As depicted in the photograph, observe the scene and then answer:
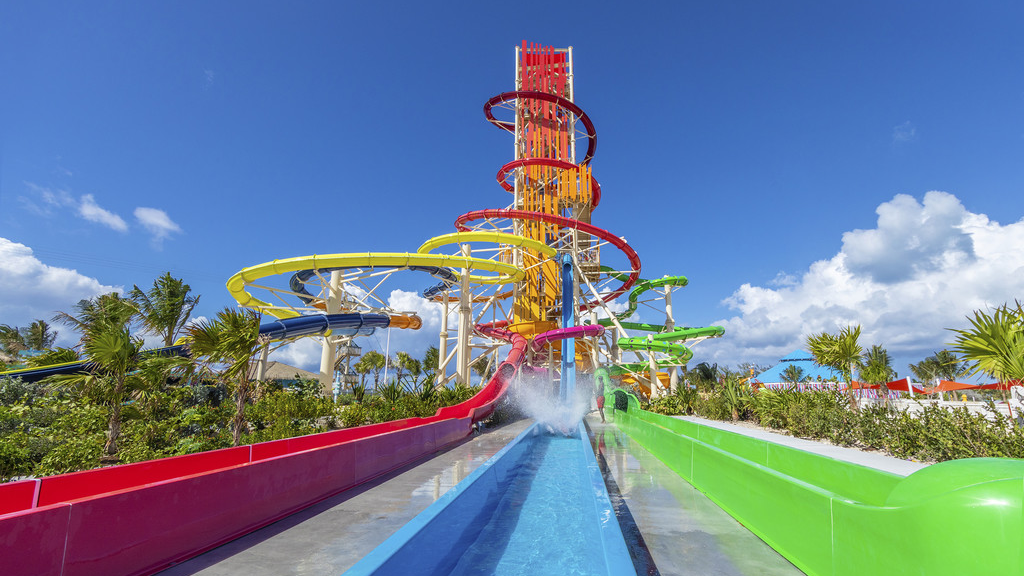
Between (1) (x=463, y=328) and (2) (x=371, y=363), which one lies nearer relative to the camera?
(1) (x=463, y=328)

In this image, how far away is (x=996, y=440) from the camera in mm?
5727

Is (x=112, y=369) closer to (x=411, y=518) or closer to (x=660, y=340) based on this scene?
(x=411, y=518)

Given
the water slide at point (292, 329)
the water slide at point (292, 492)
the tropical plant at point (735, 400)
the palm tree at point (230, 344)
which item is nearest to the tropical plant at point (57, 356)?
the water slide at point (292, 329)

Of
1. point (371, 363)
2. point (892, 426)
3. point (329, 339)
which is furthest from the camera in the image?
point (371, 363)

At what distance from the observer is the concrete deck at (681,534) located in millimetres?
3521

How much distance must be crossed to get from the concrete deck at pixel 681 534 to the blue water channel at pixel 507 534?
1.25 ft

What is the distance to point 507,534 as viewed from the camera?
4.92 meters

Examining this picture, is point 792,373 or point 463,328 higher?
point 463,328

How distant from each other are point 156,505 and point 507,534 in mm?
3169

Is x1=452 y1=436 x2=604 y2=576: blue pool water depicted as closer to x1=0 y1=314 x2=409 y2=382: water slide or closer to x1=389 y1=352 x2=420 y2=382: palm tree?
x1=0 y1=314 x2=409 y2=382: water slide

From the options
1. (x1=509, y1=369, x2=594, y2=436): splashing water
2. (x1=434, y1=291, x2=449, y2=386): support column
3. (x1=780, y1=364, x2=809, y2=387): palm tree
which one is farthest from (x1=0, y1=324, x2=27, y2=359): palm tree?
(x1=780, y1=364, x2=809, y2=387): palm tree

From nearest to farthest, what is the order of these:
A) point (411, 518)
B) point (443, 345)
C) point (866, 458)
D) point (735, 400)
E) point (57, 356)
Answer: point (411, 518) < point (866, 458) < point (57, 356) < point (735, 400) < point (443, 345)

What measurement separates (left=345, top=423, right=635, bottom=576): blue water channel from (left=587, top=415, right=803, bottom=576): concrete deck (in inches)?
15.0

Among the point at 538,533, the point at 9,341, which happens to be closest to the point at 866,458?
the point at 538,533
